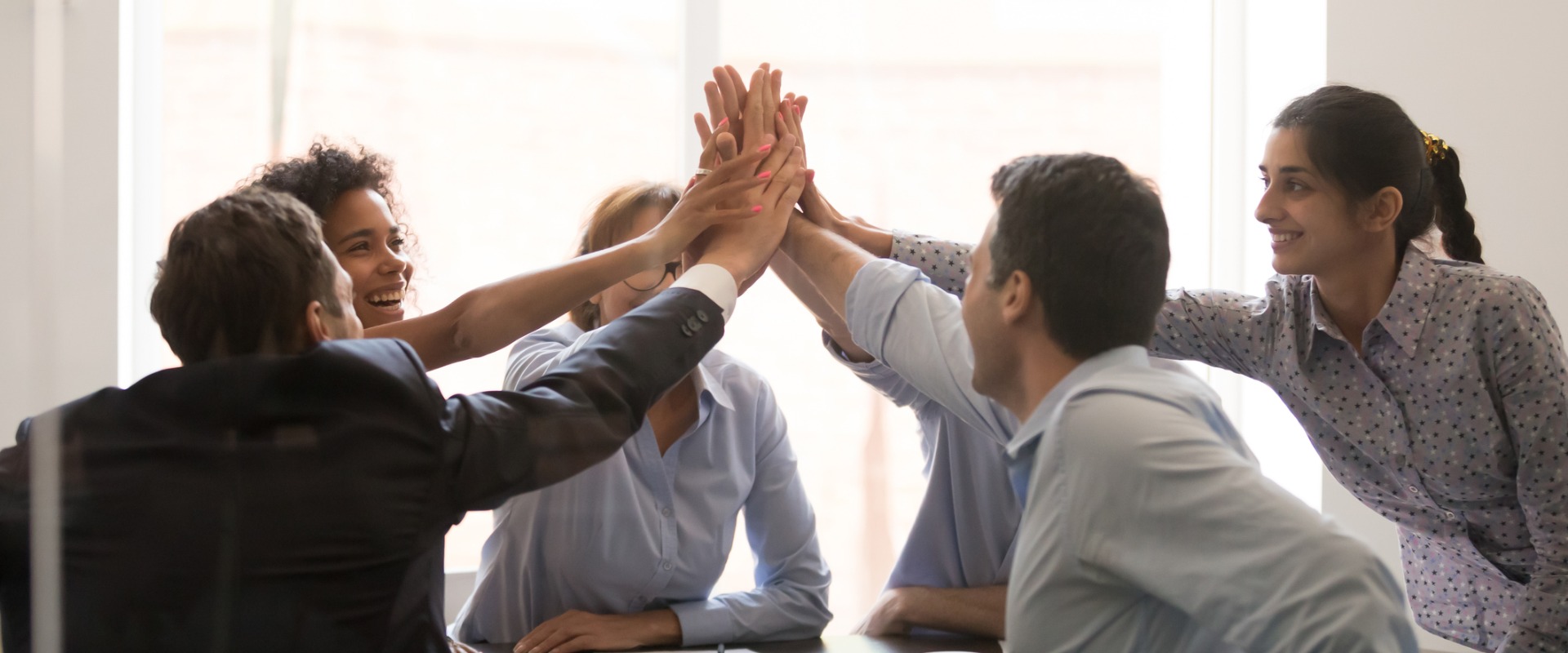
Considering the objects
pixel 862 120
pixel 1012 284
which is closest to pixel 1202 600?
pixel 1012 284

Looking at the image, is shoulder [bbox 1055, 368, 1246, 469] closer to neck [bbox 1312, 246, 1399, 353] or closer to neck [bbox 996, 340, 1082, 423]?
neck [bbox 996, 340, 1082, 423]

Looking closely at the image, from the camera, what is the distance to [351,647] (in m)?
0.80

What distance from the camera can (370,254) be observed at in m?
1.27

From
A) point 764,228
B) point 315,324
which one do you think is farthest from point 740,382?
point 315,324

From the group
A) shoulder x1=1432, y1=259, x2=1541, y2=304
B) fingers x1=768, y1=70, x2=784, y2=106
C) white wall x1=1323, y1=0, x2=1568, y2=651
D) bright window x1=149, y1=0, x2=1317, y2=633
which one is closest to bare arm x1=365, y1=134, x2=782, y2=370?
fingers x1=768, y1=70, x2=784, y2=106

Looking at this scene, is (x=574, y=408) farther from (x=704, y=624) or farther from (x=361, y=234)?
(x=361, y=234)

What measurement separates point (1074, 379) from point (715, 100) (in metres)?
0.70

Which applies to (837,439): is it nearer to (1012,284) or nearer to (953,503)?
(953,503)

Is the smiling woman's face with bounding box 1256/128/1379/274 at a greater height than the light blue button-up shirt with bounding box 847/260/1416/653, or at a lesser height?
greater

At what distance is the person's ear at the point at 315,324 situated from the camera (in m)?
0.84

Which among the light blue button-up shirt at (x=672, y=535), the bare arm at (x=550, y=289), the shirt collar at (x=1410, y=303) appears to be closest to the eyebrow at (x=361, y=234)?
the bare arm at (x=550, y=289)

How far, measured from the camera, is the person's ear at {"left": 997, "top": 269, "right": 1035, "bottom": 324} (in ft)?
2.73

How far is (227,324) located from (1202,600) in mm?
676

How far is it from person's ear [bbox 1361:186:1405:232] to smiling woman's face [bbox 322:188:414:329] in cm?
107
